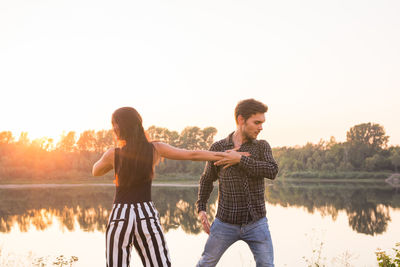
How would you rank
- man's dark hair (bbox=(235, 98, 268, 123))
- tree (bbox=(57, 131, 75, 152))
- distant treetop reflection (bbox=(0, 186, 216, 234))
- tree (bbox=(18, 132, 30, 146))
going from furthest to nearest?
tree (bbox=(57, 131, 75, 152)) → tree (bbox=(18, 132, 30, 146)) → distant treetop reflection (bbox=(0, 186, 216, 234)) → man's dark hair (bbox=(235, 98, 268, 123))

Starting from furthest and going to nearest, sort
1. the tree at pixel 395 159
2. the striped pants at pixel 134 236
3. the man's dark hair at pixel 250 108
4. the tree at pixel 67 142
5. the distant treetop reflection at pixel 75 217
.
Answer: the tree at pixel 67 142 → the tree at pixel 395 159 → the distant treetop reflection at pixel 75 217 → the man's dark hair at pixel 250 108 → the striped pants at pixel 134 236

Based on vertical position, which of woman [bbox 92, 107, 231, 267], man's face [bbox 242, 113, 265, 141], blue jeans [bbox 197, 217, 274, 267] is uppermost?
man's face [bbox 242, 113, 265, 141]

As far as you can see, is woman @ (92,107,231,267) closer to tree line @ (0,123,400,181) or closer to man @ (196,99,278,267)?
man @ (196,99,278,267)

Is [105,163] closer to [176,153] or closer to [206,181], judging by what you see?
[176,153]

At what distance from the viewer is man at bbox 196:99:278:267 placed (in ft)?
12.7

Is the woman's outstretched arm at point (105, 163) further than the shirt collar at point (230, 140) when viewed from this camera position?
No

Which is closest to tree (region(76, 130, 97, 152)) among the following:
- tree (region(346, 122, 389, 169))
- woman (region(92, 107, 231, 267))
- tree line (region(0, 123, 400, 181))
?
tree line (region(0, 123, 400, 181))

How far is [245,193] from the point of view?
394cm

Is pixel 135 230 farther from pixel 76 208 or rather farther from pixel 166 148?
pixel 76 208

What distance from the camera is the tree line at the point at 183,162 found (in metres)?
75.0

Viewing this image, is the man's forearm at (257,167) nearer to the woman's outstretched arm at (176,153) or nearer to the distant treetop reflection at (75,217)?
the woman's outstretched arm at (176,153)

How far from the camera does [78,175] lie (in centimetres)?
7431

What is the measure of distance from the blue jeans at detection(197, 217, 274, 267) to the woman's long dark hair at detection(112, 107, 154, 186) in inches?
46.7

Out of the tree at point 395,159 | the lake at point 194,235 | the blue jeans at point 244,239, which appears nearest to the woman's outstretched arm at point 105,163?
the blue jeans at point 244,239
